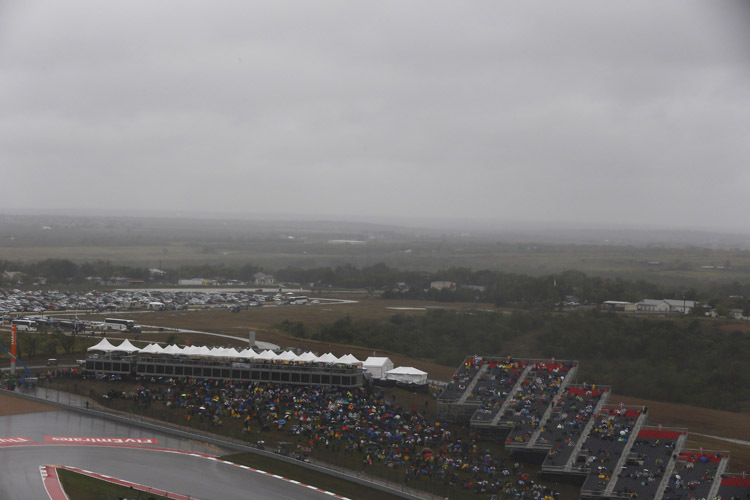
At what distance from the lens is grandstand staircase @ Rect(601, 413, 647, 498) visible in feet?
125

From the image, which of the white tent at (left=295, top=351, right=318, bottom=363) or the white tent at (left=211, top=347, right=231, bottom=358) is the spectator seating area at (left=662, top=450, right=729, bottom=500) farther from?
the white tent at (left=211, top=347, right=231, bottom=358)

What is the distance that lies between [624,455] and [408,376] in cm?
1772

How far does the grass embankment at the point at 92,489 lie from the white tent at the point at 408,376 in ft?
78.0

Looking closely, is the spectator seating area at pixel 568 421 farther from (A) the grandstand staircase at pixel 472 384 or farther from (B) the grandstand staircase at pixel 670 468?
(A) the grandstand staircase at pixel 472 384

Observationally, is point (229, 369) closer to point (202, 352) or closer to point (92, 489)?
point (202, 352)

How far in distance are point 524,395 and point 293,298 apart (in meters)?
63.1

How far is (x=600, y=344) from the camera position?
79562 millimetres

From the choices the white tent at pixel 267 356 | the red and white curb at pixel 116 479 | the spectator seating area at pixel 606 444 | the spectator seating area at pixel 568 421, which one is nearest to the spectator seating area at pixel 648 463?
the spectator seating area at pixel 606 444

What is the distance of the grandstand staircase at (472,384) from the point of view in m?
49.1

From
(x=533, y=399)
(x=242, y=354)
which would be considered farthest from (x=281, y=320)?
(x=533, y=399)

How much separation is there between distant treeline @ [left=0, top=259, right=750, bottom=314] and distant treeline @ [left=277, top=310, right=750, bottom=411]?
13843 mm

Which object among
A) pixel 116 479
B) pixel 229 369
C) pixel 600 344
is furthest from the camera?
pixel 600 344

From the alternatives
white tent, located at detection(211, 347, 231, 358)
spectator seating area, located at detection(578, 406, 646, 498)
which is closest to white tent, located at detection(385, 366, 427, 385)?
white tent, located at detection(211, 347, 231, 358)

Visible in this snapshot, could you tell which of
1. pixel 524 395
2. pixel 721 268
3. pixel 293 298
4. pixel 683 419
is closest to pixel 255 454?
pixel 524 395
